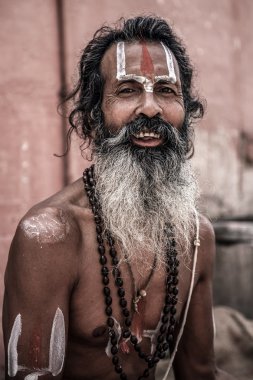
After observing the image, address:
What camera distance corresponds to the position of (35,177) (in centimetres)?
356

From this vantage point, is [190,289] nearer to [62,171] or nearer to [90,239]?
[90,239]

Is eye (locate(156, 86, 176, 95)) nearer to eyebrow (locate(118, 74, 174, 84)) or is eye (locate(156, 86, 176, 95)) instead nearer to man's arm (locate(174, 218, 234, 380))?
eyebrow (locate(118, 74, 174, 84))

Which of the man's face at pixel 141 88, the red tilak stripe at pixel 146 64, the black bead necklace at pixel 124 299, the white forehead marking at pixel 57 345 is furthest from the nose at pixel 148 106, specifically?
the white forehead marking at pixel 57 345

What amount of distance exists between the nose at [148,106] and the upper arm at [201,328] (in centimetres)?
65

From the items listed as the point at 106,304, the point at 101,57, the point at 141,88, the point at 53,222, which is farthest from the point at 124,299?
the point at 101,57

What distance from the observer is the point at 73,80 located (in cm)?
320

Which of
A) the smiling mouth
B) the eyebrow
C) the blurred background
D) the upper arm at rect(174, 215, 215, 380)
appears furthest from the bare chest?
the blurred background

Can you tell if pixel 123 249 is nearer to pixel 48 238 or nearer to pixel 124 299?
pixel 124 299

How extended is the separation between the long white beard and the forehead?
389mm

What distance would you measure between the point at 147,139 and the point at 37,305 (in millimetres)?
859

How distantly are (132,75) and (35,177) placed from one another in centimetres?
147

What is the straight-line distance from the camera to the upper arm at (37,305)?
197cm

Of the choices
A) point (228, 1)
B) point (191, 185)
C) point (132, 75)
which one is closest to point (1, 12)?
point (132, 75)

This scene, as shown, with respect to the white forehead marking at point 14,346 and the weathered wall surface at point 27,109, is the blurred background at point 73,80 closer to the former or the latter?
the weathered wall surface at point 27,109
